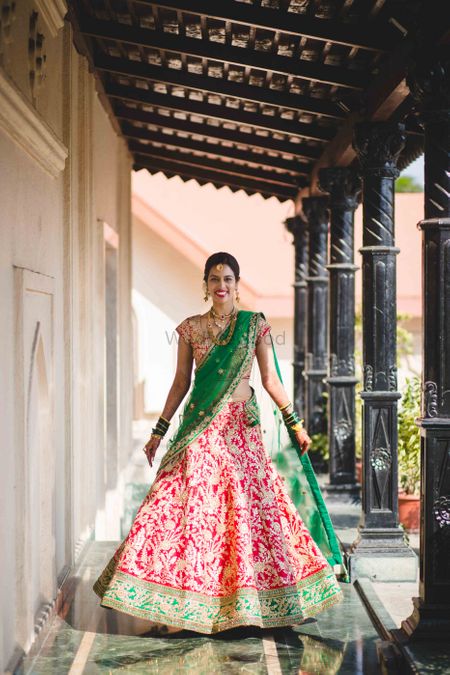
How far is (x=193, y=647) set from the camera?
195 inches

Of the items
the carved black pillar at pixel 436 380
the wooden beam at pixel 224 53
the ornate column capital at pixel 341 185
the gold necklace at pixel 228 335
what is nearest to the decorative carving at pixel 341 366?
the ornate column capital at pixel 341 185

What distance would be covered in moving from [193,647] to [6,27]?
284 cm

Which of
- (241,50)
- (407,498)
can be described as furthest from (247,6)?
(407,498)

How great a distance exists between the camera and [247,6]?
581 cm

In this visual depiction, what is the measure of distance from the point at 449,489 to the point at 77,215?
323 cm

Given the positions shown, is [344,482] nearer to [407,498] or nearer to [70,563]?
[407,498]

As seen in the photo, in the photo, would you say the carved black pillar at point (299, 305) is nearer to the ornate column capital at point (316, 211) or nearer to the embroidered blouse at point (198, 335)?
the ornate column capital at point (316, 211)

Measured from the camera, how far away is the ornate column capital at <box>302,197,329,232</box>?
1062 cm

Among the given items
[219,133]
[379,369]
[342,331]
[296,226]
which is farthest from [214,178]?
[379,369]

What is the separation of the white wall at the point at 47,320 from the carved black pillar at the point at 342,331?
191 cm

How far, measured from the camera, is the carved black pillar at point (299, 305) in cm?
1241

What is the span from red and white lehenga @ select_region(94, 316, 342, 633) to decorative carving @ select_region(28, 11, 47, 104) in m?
1.44

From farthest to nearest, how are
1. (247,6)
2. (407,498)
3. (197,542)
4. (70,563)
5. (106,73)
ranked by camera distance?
(106,73), (407,498), (70,563), (247,6), (197,542)

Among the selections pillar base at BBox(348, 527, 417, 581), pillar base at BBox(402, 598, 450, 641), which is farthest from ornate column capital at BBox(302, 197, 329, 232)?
pillar base at BBox(402, 598, 450, 641)
